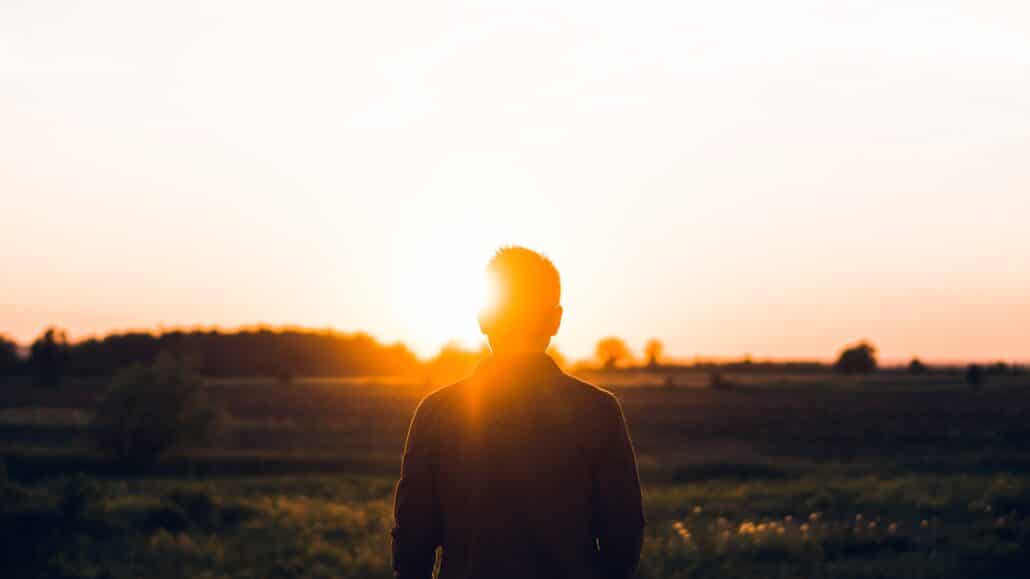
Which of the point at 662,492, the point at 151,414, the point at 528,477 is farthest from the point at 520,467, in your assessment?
the point at 151,414

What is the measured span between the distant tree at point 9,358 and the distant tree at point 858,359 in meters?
121

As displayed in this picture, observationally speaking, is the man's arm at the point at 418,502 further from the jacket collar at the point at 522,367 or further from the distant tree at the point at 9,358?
the distant tree at the point at 9,358

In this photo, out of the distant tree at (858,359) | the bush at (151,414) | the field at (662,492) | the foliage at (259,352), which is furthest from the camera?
the distant tree at (858,359)

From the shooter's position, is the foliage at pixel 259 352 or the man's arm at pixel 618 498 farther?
the foliage at pixel 259 352

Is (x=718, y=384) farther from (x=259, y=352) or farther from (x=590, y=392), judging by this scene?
(x=590, y=392)

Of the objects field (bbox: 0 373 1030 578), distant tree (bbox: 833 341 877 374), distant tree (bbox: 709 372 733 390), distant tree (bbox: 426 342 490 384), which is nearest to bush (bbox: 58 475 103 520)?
field (bbox: 0 373 1030 578)

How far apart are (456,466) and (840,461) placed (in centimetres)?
5242

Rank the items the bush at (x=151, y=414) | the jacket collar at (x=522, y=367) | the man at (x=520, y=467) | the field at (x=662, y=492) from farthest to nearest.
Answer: the bush at (x=151, y=414) < the field at (x=662, y=492) < the jacket collar at (x=522, y=367) < the man at (x=520, y=467)

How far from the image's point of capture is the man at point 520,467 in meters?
3.35

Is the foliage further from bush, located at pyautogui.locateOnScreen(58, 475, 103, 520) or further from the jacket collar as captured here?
the jacket collar

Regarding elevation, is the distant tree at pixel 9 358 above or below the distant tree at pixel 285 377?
above

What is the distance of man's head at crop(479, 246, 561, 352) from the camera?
3445 mm

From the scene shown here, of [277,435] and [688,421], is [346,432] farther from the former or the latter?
[688,421]

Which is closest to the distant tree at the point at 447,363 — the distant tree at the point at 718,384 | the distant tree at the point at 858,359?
the distant tree at the point at 718,384
